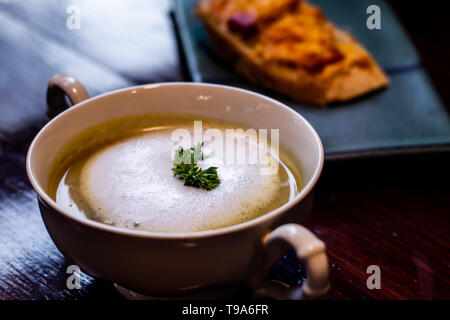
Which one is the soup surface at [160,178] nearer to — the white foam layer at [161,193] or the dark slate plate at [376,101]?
the white foam layer at [161,193]

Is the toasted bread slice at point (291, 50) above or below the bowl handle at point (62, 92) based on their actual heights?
Answer: below

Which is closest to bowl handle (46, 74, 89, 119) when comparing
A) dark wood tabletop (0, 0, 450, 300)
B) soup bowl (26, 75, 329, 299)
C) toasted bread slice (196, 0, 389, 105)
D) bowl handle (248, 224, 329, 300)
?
soup bowl (26, 75, 329, 299)

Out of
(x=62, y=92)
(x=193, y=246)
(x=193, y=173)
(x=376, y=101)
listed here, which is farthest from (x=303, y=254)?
(x=376, y=101)

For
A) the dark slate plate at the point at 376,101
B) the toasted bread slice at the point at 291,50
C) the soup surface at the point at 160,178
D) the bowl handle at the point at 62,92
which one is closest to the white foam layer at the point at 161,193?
the soup surface at the point at 160,178

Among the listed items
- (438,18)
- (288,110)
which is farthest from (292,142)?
(438,18)

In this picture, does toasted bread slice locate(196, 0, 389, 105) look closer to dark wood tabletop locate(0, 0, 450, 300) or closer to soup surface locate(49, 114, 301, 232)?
dark wood tabletop locate(0, 0, 450, 300)

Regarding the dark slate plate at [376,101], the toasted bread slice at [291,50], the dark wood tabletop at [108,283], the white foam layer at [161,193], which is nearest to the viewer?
the white foam layer at [161,193]

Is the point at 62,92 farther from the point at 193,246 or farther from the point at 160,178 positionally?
the point at 193,246
